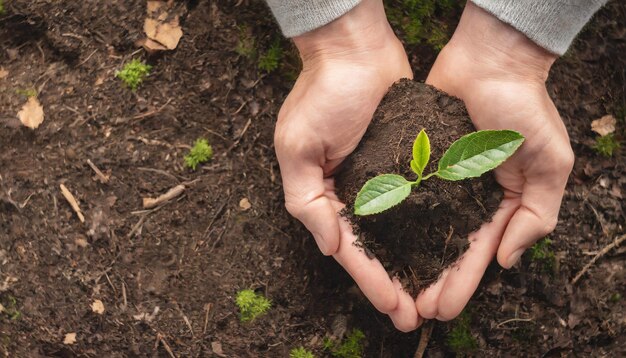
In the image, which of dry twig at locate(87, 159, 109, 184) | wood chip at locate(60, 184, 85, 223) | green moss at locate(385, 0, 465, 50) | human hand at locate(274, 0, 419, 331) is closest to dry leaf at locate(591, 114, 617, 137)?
green moss at locate(385, 0, 465, 50)

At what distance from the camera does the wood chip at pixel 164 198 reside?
265cm

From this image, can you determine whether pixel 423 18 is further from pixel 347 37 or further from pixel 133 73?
pixel 133 73

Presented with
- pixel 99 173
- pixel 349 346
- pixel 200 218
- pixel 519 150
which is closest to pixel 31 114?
pixel 99 173

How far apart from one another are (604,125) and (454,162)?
3.10 ft

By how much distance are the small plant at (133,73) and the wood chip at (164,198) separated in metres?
0.45

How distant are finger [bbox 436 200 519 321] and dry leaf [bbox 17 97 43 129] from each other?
1.75 meters

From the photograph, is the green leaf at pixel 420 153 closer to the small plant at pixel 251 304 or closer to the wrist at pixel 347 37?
the wrist at pixel 347 37

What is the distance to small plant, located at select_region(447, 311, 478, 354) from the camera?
8.49 ft

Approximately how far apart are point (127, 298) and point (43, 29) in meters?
1.18

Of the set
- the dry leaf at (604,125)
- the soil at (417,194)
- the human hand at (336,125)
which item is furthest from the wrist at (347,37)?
the dry leaf at (604,125)

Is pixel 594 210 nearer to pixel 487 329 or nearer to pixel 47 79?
pixel 487 329

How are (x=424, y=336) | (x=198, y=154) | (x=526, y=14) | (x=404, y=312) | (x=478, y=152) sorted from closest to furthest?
(x=478, y=152) < (x=526, y=14) < (x=404, y=312) < (x=424, y=336) < (x=198, y=154)

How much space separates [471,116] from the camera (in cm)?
238

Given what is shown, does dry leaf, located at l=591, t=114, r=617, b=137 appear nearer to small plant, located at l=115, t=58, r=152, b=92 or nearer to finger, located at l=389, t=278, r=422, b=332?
finger, located at l=389, t=278, r=422, b=332
